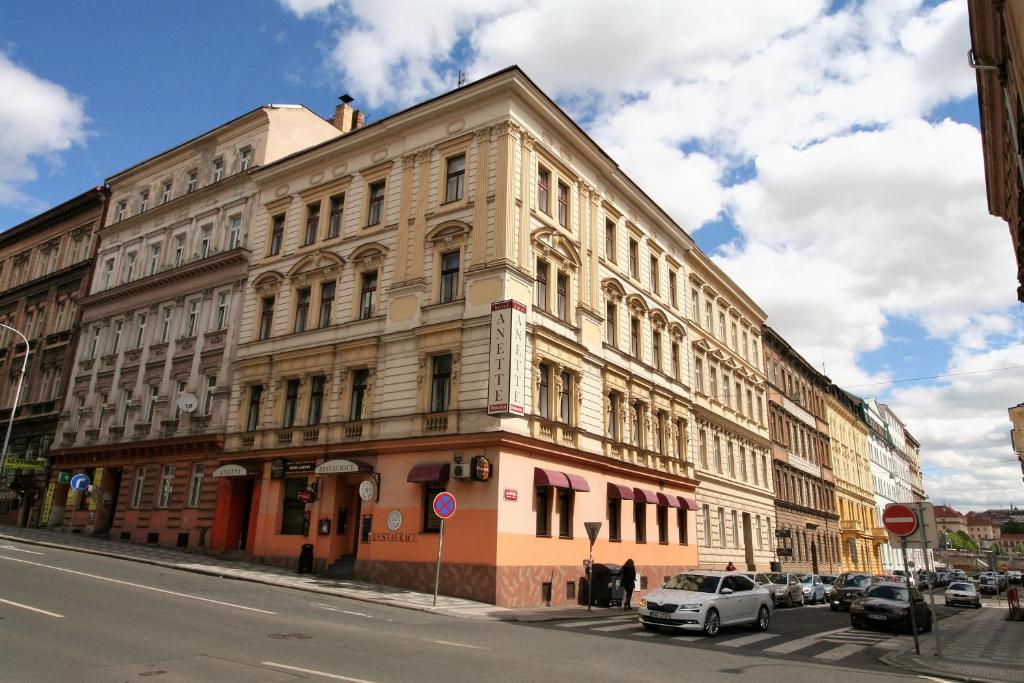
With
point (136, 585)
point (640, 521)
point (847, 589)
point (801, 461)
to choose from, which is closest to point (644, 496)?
point (640, 521)

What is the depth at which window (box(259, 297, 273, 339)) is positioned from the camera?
3066cm

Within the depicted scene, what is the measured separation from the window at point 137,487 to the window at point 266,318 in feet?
31.1

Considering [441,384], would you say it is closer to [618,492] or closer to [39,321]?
[618,492]

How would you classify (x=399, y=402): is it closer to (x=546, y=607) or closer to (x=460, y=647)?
(x=546, y=607)

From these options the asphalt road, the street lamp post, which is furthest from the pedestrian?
the street lamp post

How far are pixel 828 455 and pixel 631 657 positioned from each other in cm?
5610

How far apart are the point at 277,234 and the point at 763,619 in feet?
83.7

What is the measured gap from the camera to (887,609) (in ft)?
65.6

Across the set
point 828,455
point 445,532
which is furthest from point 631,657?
point 828,455

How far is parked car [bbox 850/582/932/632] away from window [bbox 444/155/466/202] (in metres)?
19.0

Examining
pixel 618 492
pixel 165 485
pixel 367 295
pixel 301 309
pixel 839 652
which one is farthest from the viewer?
pixel 165 485

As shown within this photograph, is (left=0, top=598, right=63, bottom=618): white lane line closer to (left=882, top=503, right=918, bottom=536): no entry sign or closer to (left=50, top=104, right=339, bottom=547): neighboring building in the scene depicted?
(left=882, top=503, right=918, bottom=536): no entry sign

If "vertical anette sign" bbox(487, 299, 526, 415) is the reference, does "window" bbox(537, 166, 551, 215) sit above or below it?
above

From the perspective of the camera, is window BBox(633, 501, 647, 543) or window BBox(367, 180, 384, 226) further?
window BBox(633, 501, 647, 543)
